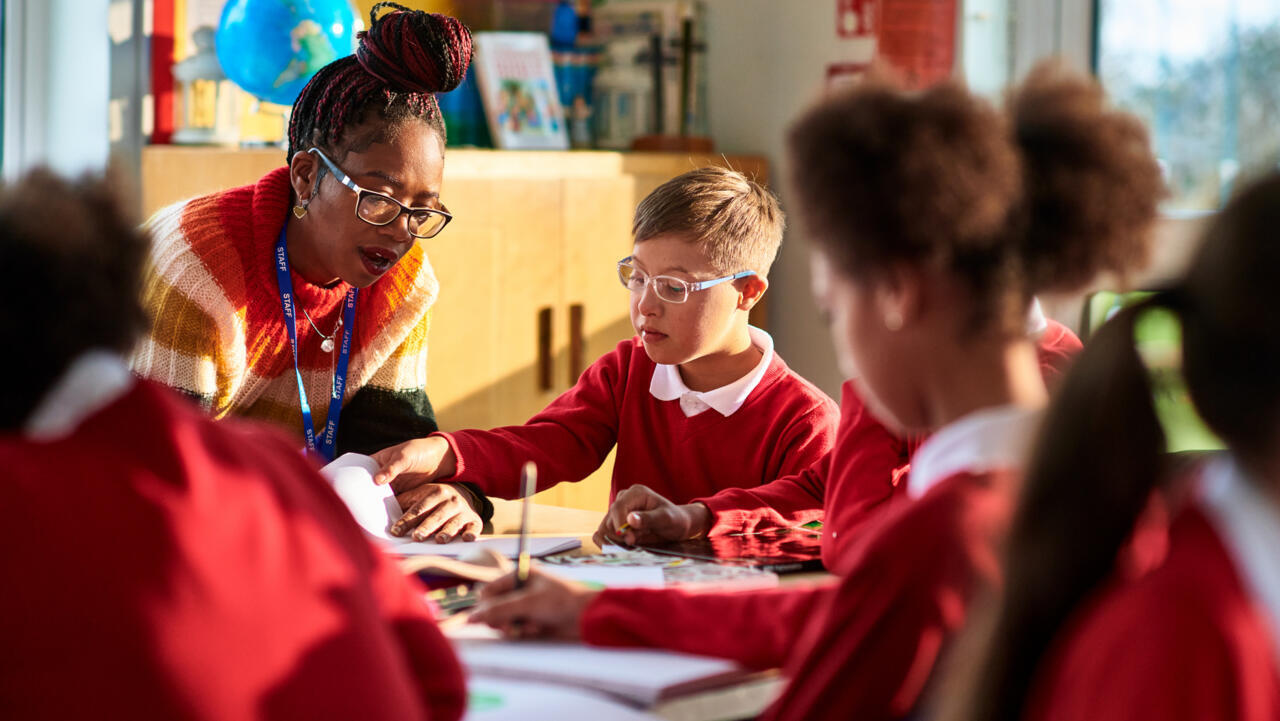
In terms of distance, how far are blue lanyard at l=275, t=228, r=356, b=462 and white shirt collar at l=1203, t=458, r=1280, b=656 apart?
4.84 ft

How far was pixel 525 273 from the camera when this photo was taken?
10.9ft

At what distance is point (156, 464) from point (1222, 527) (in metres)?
0.59

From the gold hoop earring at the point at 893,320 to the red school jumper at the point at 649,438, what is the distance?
996 mm

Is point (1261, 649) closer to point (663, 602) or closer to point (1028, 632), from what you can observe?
point (1028, 632)

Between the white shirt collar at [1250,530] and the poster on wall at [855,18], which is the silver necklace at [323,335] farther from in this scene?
the poster on wall at [855,18]

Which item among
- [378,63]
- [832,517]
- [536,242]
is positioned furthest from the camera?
[536,242]

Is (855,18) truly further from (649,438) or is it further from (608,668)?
(608,668)

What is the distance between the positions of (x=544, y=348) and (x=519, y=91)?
2.29 ft

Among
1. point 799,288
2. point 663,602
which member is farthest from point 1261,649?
point 799,288

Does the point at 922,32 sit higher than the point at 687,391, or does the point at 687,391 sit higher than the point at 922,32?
the point at 922,32

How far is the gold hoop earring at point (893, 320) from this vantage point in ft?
2.98

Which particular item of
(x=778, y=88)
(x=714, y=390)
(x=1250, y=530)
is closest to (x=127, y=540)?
(x=1250, y=530)

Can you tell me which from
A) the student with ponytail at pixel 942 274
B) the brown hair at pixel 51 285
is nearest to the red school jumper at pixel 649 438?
the student with ponytail at pixel 942 274

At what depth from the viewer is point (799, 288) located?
3.80 m
